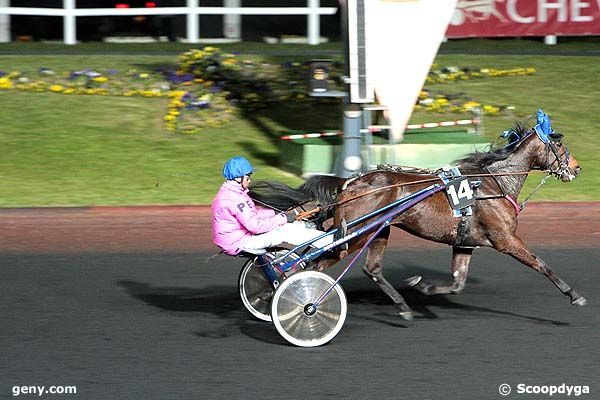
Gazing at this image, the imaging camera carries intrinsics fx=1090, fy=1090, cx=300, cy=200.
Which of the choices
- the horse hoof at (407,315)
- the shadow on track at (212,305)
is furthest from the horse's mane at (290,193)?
the horse hoof at (407,315)

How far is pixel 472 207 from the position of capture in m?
8.34

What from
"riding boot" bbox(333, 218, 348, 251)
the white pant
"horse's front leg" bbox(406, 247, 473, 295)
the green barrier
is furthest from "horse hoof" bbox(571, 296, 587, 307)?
the green barrier

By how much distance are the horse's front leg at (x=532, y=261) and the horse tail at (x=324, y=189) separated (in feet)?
4.23

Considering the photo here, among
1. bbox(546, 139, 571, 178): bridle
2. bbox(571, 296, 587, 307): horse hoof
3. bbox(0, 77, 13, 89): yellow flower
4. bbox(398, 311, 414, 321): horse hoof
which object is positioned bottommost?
bbox(398, 311, 414, 321): horse hoof

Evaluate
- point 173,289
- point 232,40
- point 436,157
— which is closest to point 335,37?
point 232,40

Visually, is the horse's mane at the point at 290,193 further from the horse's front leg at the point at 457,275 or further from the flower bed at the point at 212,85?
the flower bed at the point at 212,85

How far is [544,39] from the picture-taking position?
22031mm

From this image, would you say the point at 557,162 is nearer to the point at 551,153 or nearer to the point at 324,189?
the point at 551,153

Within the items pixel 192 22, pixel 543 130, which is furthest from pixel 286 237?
pixel 192 22

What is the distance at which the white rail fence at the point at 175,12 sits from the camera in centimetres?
2150

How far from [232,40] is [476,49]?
5201mm

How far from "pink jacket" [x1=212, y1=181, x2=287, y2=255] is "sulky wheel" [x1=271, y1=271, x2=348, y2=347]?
0.51 meters

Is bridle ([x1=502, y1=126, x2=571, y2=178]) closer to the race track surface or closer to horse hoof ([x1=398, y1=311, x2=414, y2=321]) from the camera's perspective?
the race track surface

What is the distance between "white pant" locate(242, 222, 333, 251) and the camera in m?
7.92
